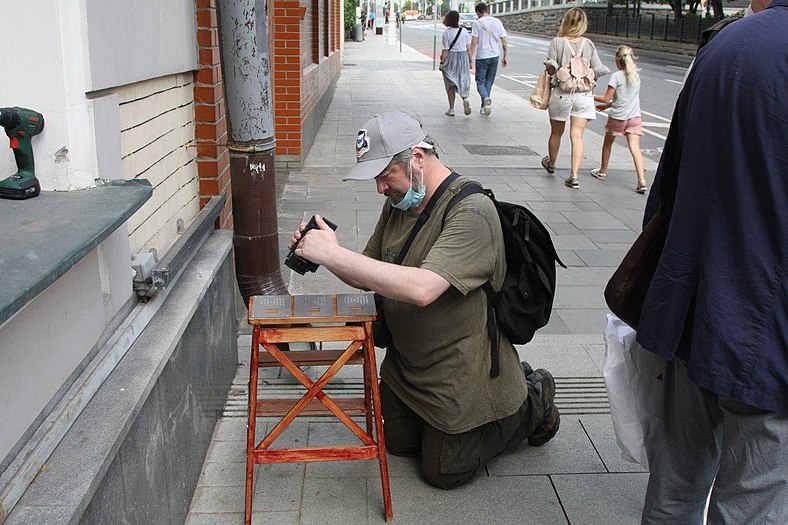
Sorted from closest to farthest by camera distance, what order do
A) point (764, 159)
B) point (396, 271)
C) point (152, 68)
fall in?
point (764, 159) < point (396, 271) < point (152, 68)

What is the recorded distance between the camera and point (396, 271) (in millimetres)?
2875

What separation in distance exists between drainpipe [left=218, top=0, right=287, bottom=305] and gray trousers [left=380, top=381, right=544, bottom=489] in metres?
1.01

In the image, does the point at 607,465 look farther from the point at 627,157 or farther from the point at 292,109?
the point at 627,157

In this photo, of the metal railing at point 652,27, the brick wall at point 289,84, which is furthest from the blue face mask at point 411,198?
the metal railing at point 652,27

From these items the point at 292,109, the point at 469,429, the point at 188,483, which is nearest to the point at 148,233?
the point at 188,483

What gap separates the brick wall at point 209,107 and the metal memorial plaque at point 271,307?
1243 millimetres

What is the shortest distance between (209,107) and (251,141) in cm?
33

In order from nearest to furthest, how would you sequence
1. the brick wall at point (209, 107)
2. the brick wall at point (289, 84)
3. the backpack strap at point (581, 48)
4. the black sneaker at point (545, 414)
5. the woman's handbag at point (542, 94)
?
the black sneaker at point (545, 414), the brick wall at point (209, 107), the backpack strap at point (581, 48), the woman's handbag at point (542, 94), the brick wall at point (289, 84)

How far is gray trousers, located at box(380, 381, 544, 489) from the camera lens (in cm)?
332

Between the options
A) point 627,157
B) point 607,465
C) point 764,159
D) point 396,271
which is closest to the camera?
point 764,159

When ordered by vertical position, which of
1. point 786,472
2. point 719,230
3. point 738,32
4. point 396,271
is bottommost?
point 786,472

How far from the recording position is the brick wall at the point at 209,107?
4008 millimetres

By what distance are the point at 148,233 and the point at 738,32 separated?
219 centimetres

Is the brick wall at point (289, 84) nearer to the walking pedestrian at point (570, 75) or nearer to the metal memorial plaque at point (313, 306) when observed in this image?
the walking pedestrian at point (570, 75)
